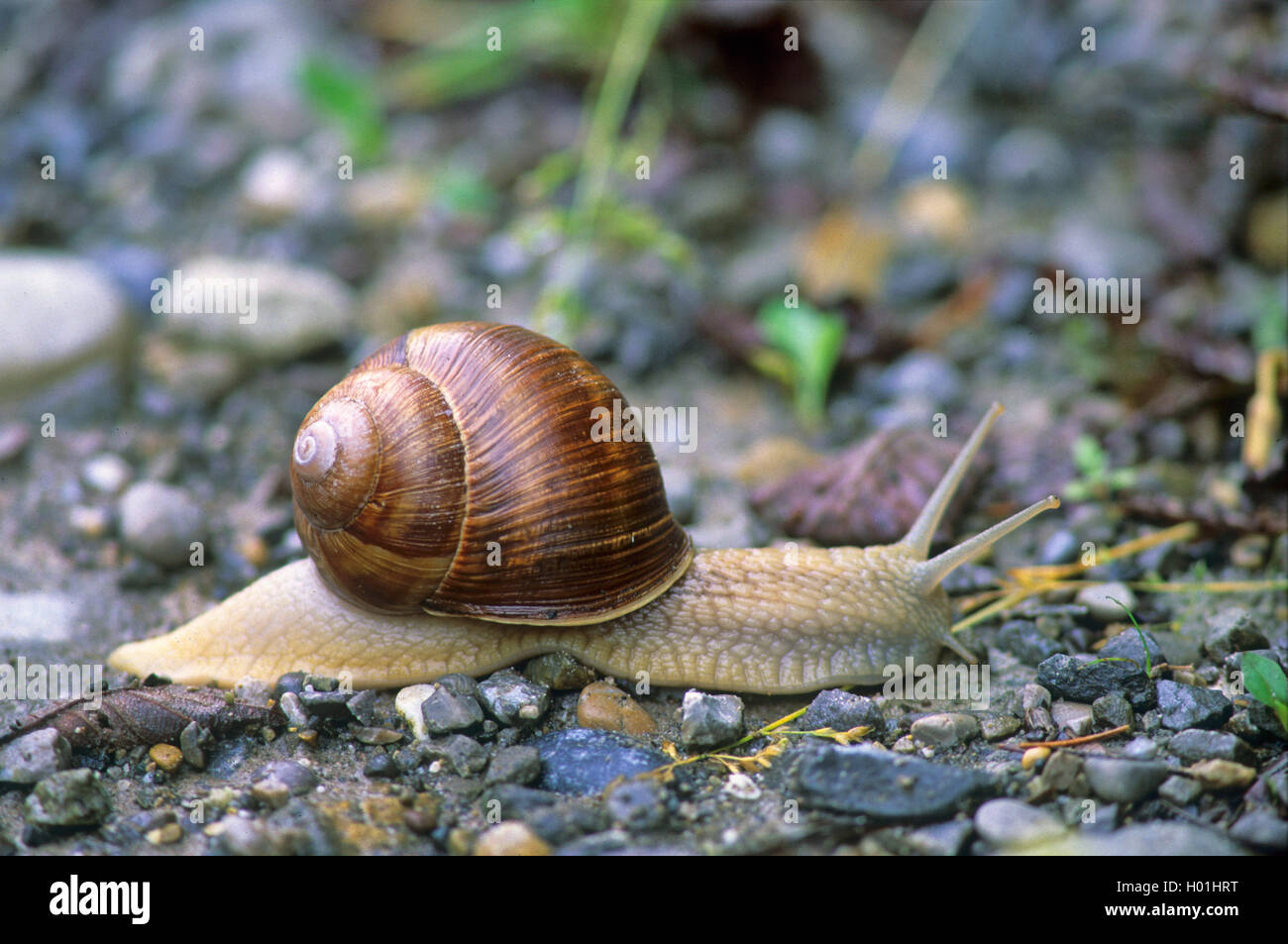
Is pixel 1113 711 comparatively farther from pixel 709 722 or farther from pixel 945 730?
pixel 709 722

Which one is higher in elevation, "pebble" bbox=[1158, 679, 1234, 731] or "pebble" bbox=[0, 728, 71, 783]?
"pebble" bbox=[1158, 679, 1234, 731]

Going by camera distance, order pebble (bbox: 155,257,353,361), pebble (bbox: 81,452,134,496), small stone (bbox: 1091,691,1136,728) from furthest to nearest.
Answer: pebble (bbox: 155,257,353,361) → pebble (bbox: 81,452,134,496) → small stone (bbox: 1091,691,1136,728)

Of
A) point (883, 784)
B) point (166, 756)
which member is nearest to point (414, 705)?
point (166, 756)

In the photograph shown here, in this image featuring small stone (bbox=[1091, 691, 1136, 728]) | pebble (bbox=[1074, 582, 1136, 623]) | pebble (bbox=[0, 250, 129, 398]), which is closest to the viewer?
small stone (bbox=[1091, 691, 1136, 728])

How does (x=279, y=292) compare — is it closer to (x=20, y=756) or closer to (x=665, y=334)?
(x=665, y=334)

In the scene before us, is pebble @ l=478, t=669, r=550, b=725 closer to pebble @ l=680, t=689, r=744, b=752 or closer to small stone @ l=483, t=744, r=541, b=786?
small stone @ l=483, t=744, r=541, b=786

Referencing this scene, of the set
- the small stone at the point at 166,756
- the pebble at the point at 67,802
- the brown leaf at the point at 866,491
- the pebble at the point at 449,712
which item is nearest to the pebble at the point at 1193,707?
the brown leaf at the point at 866,491

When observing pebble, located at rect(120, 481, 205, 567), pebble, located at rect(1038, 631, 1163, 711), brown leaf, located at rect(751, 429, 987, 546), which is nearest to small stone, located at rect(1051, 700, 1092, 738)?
pebble, located at rect(1038, 631, 1163, 711)
